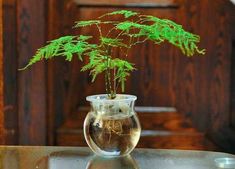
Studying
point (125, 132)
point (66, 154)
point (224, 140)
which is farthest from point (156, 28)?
point (224, 140)

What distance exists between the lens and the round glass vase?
0.93 m

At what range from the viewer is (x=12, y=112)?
1.64 meters

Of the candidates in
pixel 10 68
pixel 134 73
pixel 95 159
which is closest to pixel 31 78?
pixel 10 68

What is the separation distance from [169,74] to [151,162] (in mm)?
786

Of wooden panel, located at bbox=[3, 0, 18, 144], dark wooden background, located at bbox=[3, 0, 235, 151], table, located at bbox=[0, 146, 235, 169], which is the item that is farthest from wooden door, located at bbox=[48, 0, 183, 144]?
table, located at bbox=[0, 146, 235, 169]

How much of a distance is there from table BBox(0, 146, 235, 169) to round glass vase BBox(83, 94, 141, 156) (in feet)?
0.10

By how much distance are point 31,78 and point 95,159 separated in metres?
0.74

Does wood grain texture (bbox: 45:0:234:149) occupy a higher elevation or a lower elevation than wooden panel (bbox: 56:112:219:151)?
higher

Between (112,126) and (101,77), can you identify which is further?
(101,77)

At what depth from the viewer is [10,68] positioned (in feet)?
5.32

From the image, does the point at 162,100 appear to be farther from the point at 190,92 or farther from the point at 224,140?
the point at 224,140

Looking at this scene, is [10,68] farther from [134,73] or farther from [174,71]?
[174,71]

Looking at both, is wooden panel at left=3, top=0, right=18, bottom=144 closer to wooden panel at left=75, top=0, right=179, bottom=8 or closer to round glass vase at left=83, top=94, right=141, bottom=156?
wooden panel at left=75, top=0, right=179, bottom=8

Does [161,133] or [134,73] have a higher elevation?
[134,73]
